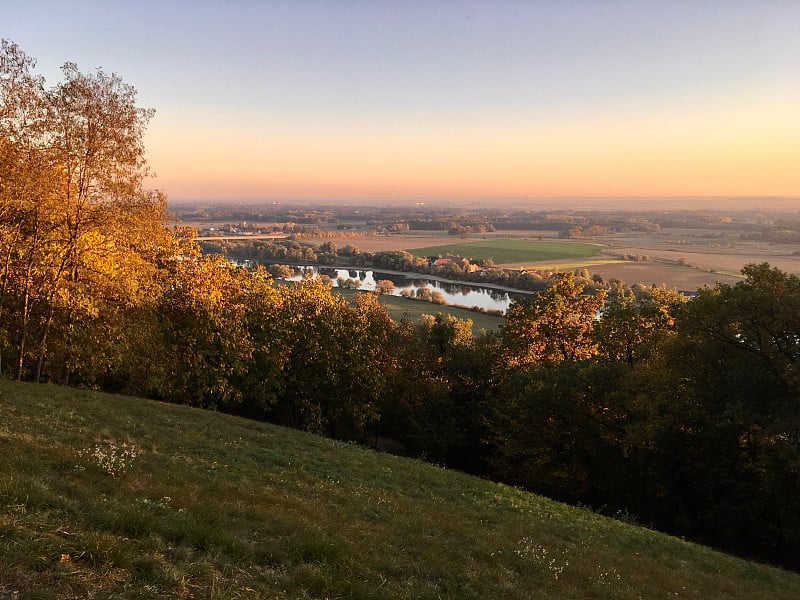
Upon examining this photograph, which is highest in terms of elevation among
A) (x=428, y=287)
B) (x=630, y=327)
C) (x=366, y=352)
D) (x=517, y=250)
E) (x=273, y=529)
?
(x=517, y=250)

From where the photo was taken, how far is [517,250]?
570 feet

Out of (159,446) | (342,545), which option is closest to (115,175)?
(159,446)

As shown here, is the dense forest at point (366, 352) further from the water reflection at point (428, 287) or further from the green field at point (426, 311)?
the water reflection at point (428, 287)

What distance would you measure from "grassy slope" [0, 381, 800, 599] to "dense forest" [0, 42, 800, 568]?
633cm

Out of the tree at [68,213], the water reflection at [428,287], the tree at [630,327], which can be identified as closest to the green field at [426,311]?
the water reflection at [428,287]

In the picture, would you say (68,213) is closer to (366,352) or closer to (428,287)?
(366,352)

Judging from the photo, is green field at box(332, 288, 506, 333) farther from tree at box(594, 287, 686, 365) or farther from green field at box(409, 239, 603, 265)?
green field at box(409, 239, 603, 265)

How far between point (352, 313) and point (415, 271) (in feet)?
406

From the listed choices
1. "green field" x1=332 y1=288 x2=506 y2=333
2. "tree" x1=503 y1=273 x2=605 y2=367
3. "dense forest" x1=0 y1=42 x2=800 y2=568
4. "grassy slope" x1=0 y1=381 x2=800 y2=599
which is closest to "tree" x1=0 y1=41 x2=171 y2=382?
"dense forest" x1=0 y1=42 x2=800 y2=568

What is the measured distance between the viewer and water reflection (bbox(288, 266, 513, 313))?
115175 mm

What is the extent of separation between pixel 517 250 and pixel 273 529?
172963 mm

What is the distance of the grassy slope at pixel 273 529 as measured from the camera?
19.6 feet

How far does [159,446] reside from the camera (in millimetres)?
13453

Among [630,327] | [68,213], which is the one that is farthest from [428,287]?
[68,213]
